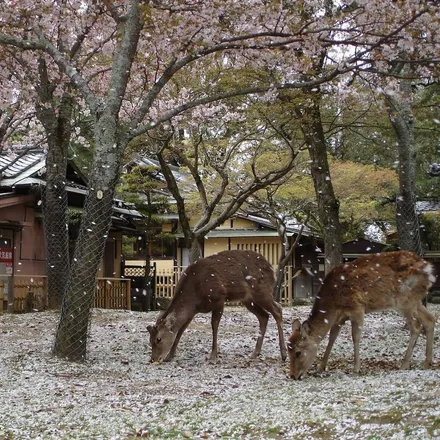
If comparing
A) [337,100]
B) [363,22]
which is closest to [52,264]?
[337,100]

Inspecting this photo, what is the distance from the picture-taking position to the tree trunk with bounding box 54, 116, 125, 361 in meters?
10.1

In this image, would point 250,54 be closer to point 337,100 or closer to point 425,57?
point 425,57

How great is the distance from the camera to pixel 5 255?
2206cm

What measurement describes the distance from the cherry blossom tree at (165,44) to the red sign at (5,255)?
9730mm

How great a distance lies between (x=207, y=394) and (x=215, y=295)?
3.14m

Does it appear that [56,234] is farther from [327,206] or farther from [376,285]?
[376,285]

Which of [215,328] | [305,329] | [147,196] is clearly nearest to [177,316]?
[215,328]

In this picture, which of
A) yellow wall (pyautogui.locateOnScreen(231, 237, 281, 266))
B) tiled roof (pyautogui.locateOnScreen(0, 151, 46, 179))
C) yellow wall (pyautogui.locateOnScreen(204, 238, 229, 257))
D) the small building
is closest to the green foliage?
the small building

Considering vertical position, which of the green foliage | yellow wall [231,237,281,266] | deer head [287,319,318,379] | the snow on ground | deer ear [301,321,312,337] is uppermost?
the green foliage

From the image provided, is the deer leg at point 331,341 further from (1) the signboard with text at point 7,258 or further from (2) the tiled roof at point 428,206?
(2) the tiled roof at point 428,206

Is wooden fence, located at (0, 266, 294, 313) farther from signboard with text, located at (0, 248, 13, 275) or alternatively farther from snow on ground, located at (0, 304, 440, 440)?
snow on ground, located at (0, 304, 440, 440)

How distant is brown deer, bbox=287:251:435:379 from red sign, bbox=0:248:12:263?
15.0 m

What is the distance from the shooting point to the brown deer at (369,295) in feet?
29.8

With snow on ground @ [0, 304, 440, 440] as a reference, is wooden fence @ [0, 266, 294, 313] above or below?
above
